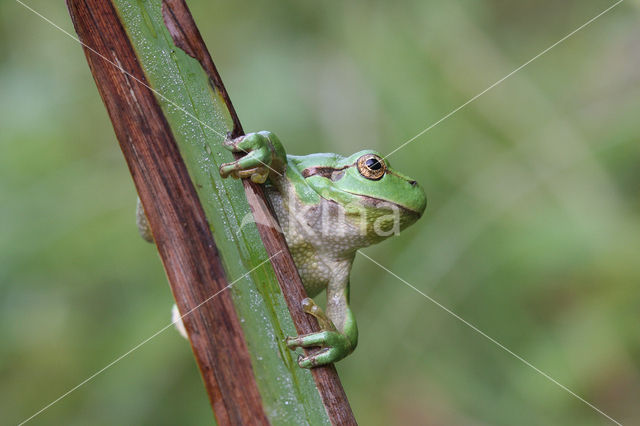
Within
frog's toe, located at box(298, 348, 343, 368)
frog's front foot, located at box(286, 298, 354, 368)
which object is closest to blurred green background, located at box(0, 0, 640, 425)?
frog's front foot, located at box(286, 298, 354, 368)

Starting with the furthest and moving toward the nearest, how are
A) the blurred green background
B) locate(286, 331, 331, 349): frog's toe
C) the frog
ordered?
the blurred green background → the frog → locate(286, 331, 331, 349): frog's toe

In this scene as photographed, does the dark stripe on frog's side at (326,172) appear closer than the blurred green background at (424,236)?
Yes

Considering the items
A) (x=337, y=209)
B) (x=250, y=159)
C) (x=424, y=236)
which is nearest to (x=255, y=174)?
(x=250, y=159)

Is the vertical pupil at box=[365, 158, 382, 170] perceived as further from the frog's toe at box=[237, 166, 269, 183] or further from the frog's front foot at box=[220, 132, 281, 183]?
the frog's toe at box=[237, 166, 269, 183]

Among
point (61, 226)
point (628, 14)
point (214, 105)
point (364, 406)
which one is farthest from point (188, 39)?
point (628, 14)

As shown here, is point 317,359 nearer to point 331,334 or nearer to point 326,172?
point 331,334

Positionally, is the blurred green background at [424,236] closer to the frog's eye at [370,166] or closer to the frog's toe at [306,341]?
the frog's eye at [370,166]

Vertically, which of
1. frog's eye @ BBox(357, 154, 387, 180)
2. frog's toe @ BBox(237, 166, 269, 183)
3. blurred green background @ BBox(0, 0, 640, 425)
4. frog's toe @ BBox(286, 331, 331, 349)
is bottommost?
blurred green background @ BBox(0, 0, 640, 425)

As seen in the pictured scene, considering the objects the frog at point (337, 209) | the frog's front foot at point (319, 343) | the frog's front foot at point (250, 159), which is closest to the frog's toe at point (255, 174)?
the frog's front foot at point (250, 159)
